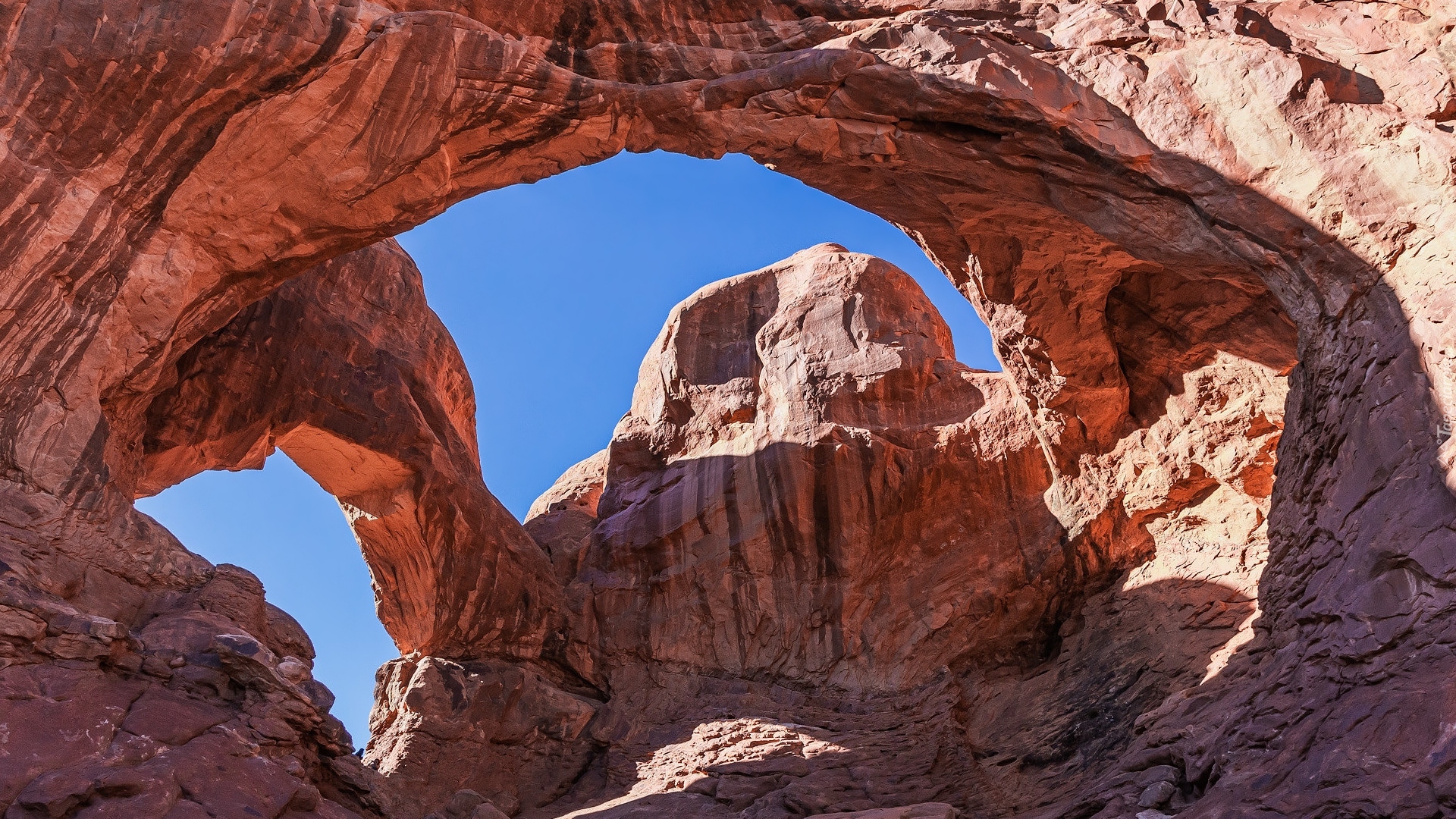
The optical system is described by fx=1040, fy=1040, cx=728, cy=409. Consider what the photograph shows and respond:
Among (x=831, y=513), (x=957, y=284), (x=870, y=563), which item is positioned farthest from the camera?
(x=831, y=513)

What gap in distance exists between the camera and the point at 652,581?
19844 mm

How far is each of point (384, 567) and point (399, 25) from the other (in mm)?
10629

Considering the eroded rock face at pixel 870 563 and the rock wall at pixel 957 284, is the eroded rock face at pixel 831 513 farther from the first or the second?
the rock wall at pixel 957 284

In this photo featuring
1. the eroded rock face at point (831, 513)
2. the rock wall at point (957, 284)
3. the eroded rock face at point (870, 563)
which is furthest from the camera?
the eroded rock face at point (831, 513)

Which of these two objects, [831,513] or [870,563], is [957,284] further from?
[870,563]

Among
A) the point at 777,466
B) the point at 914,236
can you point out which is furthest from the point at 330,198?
the point at 777,466

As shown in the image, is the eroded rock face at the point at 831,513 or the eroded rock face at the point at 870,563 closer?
the eroded rock face at the point at 870,563

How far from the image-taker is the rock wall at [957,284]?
9430 millimetres

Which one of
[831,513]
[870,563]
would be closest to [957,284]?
[831,513]

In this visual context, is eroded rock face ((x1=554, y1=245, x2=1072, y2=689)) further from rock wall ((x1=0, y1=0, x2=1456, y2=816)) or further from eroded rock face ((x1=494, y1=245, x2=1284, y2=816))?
rock wall ((x1=0, y1=0, x2=1456, y2=816))

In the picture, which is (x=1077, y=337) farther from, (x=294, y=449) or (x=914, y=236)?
(x=294, y=449)

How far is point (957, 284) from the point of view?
Answer: 16312 mm

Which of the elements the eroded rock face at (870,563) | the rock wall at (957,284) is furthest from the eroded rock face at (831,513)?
the rock wall at (957,284)

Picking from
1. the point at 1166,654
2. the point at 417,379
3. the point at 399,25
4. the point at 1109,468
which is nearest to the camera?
the point at 399,25
